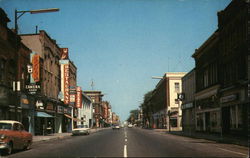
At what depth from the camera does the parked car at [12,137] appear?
15406 millimetres

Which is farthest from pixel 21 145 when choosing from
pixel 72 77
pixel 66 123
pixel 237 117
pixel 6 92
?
pixel 72 77

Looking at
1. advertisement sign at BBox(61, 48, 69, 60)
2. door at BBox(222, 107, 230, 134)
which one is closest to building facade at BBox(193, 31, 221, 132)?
door at BBox(222, 107, 230, 134)

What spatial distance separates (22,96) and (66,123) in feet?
76.7

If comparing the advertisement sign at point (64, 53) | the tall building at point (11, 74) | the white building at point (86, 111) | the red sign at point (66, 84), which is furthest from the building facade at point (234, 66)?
the white building at point (86, 111)

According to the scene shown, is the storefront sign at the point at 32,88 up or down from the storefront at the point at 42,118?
up

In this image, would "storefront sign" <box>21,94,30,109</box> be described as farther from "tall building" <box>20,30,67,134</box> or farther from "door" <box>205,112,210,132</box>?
"door" <box>205,112,210,132</box>

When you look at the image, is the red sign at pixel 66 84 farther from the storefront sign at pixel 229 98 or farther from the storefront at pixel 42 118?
the storefront sign at pixel 229 98

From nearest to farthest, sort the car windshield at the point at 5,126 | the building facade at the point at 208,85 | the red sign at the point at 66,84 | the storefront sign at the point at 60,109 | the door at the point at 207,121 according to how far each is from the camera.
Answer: the car windshield at the point at 5,126 < the building facade at the point at 208,85 < the door at the point at 207,121 < the storefront sign at the point at 60,109 < the red sign at the point at 66,84

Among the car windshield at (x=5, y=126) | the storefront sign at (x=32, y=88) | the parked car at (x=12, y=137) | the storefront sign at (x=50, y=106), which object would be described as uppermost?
the storefront sign at (x=32, y=88)

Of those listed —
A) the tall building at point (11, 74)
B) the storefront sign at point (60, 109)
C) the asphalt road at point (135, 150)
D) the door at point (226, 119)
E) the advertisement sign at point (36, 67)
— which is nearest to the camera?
the asphalt road at point (135, 150)

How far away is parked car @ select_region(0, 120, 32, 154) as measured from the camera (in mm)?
15406

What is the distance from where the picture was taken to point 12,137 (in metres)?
16.3

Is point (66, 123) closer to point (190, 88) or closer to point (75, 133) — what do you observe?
point (75, 133)

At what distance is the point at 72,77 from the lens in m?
64.6
